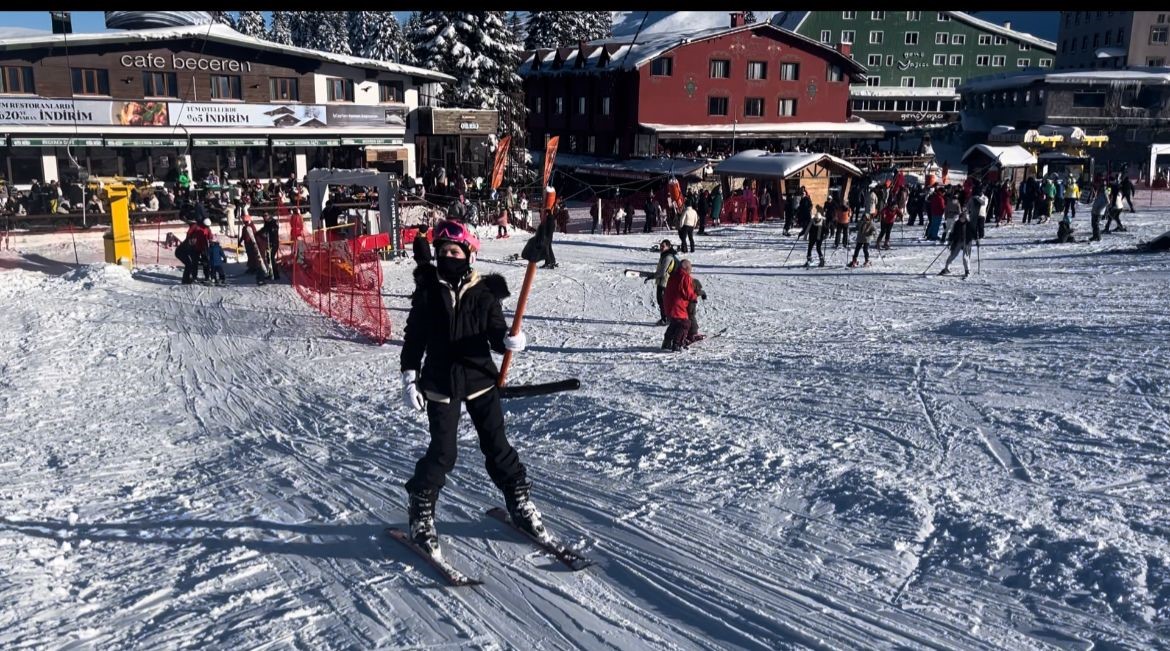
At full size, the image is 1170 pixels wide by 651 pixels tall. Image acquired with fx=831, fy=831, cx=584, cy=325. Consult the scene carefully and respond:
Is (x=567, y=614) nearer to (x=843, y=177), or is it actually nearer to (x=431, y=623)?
(x=431, y=623)

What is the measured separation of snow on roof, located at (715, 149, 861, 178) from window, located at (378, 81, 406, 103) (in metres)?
12.3

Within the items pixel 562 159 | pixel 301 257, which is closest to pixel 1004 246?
pixel 301 257

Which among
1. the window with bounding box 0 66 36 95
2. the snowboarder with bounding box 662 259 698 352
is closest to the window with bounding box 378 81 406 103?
the window with bounding box 0 66 36 95

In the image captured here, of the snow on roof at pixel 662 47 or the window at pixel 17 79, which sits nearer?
the window at pixel 17 79

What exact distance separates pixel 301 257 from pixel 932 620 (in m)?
13.0

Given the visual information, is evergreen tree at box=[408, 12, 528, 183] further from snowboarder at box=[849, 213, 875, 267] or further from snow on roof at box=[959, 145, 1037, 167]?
snowboarder at box=[849, 213, 875, 267]

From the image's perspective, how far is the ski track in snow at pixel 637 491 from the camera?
3934mm

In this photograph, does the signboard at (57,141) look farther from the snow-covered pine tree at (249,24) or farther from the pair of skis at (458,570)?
the snow-covered pine tree at (249,24)

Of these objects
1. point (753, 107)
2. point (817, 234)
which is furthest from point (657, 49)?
point (817, 234)

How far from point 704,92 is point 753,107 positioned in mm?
3228

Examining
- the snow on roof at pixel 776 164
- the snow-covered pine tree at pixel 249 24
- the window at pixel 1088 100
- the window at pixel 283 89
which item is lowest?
the snow on roof at pixel 776 164

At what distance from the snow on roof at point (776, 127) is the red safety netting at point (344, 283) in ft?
85.8

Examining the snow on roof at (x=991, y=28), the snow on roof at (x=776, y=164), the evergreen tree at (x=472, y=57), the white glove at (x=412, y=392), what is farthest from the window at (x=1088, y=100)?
the white glove at (x=412, y=392)

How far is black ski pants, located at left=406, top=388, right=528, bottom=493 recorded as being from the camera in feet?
14.5
